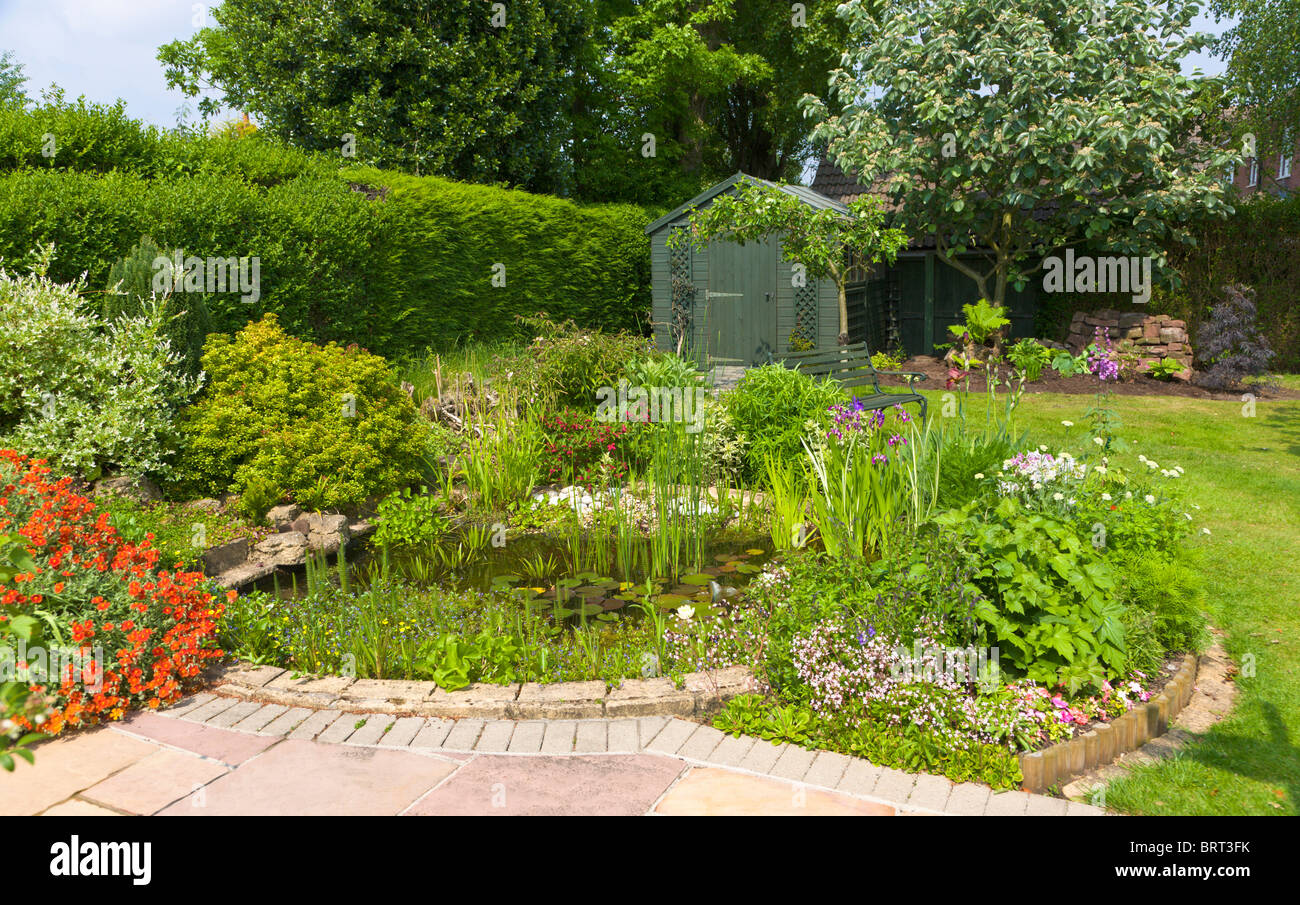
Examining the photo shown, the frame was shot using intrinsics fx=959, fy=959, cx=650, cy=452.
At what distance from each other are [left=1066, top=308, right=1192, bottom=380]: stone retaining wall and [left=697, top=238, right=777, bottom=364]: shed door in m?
5.06

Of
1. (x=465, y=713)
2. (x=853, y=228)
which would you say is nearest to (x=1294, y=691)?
(x=465, y=713)

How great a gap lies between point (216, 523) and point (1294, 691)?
629cm

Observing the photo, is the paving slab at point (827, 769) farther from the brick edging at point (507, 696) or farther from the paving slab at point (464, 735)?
the paving slab at point (464, 735)

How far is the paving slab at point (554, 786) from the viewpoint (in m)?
3.42

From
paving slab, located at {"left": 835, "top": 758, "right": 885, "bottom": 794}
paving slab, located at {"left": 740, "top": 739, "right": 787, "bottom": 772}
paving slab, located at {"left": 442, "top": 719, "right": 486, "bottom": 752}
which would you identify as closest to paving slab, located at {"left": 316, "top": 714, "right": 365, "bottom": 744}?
paving slab, located at {"left": 442, "top": 719, "right": 486, "bottom": 752}

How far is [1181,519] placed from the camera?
513 centimetres

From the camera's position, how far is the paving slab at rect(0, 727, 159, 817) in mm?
3451

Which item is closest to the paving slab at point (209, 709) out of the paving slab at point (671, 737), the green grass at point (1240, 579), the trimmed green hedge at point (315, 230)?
the paving slab at point (671, 737)

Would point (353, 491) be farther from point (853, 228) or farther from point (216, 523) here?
point (853, 228)

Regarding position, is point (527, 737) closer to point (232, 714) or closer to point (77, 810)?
point (232, 714)

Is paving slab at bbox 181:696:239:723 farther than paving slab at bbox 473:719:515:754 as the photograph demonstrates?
Yes

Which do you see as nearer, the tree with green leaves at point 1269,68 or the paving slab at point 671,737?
the paving slab at point 671,737

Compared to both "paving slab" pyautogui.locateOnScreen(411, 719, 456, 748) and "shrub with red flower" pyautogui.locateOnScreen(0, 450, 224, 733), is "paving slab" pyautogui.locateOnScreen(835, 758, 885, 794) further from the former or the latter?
"shrub with red flower" pyautogui.locateOnScreen(0, 450, 224, 733)
